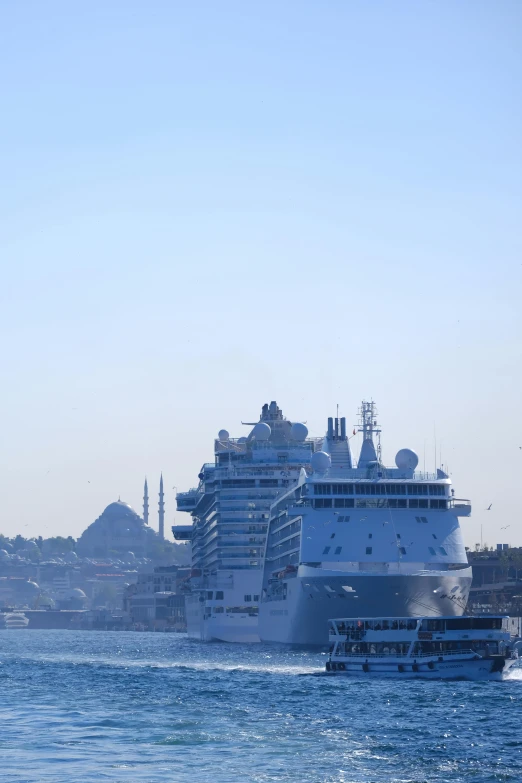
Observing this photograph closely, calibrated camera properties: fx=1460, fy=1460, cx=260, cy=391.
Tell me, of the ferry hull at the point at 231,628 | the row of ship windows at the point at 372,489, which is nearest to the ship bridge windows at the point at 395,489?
the row of ship windows at the point at 372,489

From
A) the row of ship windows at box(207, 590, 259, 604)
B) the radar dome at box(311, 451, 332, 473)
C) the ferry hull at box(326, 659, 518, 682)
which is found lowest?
the ferry hull at box(326, 659, 518, 682)

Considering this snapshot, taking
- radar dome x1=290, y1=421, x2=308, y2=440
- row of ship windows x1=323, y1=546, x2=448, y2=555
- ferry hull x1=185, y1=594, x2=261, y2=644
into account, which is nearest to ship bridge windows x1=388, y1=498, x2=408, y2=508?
row of ship windows x1=323, y1=546, x2=448, y2=555

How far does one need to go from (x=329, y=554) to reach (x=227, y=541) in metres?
43.1

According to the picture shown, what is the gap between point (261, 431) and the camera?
151 meters

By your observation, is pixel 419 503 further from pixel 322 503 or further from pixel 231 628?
pixel 231 628

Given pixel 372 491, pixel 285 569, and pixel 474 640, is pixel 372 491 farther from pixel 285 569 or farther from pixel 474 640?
pixel 474 640

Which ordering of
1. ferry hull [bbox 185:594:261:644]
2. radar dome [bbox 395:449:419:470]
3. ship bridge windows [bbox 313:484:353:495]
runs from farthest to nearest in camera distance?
ferry hull [bbox 185:594:261:644] → radar dome [bbox 395:449:419:470] → ship bridge windows [bbox 313:484:353:495]

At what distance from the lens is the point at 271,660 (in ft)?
316

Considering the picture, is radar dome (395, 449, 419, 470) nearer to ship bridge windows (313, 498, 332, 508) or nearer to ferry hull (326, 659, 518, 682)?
ship bridge windows (313, 498, 332, 508)

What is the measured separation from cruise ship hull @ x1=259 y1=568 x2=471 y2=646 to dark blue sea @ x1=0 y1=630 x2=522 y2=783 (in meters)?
11.7

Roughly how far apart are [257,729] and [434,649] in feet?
73.7

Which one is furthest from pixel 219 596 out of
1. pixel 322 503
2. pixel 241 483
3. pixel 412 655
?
pixel 412 655

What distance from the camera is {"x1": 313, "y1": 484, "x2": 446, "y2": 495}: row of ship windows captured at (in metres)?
104

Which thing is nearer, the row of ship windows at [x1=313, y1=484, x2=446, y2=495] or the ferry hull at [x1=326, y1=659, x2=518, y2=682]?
the ferry hull at [x1=326, y1=659, x2=518, y2=682]
